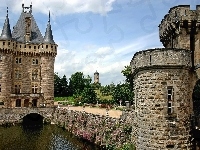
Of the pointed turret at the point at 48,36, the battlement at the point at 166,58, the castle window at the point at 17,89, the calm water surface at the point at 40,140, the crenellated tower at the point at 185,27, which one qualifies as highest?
the pointed turret at the point at 48,36

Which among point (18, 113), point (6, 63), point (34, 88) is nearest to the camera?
point (18, 113)

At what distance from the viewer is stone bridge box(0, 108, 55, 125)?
150ft

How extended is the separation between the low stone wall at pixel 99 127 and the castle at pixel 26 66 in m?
11.1

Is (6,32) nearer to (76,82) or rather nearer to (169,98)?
(76,82)

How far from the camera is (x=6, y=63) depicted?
4959 cm

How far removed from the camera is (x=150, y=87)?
17.1 m

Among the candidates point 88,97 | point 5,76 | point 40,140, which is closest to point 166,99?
point 40,140

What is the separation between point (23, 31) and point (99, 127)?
31818 mm

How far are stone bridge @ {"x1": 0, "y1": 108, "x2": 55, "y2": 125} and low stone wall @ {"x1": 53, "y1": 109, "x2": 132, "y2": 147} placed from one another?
6.33 m

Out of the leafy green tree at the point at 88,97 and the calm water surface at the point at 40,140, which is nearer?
the calm water surface at the point at 40,140

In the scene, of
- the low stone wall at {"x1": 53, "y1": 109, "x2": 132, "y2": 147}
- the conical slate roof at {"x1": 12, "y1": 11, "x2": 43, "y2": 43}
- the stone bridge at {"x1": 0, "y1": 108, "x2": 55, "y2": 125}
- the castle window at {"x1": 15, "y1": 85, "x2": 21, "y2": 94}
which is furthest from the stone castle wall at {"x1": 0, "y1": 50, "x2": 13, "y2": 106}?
the low stone wall at {"x1": 53, "y1": 109, "x2": 132, "y2": 147}

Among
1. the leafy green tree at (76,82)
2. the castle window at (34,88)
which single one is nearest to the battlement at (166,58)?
the castle window at (34,88)

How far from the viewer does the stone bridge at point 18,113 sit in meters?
45.7

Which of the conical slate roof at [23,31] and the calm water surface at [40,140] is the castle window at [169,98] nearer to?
the calm water surface at [40,140]
